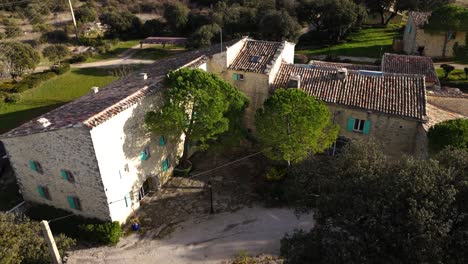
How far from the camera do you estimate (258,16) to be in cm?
6412

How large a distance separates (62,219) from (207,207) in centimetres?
1061

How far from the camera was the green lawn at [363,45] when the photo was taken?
189 ft

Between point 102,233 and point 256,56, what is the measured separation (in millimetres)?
20251

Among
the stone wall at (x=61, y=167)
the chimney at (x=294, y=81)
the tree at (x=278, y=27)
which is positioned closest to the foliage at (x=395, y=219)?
the stone wall at (x=61, y=167)

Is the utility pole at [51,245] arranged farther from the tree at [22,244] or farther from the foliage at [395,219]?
the foliage at [395,219]

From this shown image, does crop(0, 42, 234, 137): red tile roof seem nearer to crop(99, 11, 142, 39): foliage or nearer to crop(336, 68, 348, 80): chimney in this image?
crop(336, 68, 348, 80): chimney

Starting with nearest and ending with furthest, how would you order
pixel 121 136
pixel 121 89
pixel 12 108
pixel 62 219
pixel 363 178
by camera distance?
pixel 363 178 < pixel 121 136 < pixel 62 219 < pixel 121 89 < pixel 12 108

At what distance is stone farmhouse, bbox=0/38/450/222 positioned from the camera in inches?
940

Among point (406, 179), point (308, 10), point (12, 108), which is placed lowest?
point (12, 108)

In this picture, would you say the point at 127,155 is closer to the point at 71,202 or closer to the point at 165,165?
the point at 165,165

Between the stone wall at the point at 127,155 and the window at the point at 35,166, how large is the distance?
18.2 feet

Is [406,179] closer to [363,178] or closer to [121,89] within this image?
[363,178]

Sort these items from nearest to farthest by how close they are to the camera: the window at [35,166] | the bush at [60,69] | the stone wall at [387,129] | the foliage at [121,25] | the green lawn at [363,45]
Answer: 1. the window at [35,166]
2. the stone wall at [387,129]
3. the bush at [60,69]
4. the green lawn at [363,45]
5. the foliage at [121,25]

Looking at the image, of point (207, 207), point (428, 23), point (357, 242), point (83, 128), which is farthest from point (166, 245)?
point (428, 23)
